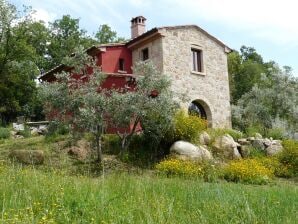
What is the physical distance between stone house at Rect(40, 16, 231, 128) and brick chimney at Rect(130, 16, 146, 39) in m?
2.20

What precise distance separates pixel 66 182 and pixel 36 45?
122 feet

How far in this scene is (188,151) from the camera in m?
16.2

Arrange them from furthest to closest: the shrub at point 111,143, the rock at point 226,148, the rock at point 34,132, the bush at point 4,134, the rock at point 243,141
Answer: the rock at point 34,132 < the bush at point 4,134 < the rock at point 243,141 < the rock at point 226,148 < the shrub at point 111,143

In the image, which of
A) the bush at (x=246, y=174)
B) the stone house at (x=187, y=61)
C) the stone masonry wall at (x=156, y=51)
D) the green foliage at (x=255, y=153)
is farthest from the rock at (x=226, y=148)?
the stone masonry wall at (x=156, y=51)

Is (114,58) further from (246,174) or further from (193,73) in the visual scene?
(246,174)

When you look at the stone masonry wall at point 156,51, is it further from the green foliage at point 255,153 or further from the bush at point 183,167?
the bush at point 183,167

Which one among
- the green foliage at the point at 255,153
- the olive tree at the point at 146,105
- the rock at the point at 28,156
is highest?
the olive tree at the point at 146,105

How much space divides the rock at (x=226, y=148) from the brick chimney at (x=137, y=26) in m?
10.5

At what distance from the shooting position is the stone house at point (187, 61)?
21.9 m

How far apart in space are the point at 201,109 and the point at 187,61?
286 cm

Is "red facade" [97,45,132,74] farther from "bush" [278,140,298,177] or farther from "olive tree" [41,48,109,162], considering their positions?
"bush" [278,140,298,177]

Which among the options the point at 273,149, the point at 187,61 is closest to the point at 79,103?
the point at 273,149

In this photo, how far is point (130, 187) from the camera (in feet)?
21.2

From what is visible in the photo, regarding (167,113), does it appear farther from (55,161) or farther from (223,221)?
(223,221)
